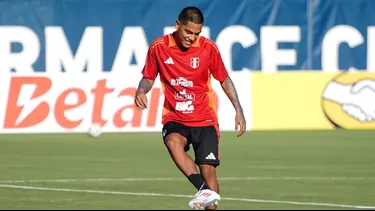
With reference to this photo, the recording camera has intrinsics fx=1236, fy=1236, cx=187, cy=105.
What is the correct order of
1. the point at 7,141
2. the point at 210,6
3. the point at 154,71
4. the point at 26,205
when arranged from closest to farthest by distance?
the point at 154,71
the point at 26,205
the point at 7,141
the point at 210,6

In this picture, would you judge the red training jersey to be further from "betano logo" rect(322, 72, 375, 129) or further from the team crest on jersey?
"betano logo" rect(322, 72, 375, 129)

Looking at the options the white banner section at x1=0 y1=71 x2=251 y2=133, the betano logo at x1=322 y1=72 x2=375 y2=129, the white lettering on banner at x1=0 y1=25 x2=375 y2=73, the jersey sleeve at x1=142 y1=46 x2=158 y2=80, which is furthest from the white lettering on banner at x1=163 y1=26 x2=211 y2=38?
the jersey sleeve at x1=142 y1=46 x2=158 y2=80

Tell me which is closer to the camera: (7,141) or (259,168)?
(259,168)

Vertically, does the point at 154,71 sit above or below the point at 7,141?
above

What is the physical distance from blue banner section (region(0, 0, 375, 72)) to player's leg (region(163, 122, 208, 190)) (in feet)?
58.4

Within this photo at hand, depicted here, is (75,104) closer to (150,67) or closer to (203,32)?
(203,32)

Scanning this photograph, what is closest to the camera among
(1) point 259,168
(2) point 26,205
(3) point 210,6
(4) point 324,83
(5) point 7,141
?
(2) point 26,205

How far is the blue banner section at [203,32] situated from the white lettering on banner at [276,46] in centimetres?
3

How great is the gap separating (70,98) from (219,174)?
8522 mm

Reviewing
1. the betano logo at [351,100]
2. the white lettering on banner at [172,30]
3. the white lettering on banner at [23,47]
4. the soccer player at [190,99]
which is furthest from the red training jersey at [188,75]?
the white lettering on banner at [172,30]

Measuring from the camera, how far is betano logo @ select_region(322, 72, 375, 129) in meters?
26.6

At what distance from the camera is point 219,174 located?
17.7m

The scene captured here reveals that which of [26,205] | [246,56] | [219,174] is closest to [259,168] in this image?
[219,174]

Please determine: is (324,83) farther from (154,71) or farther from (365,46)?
(154,71)
